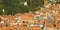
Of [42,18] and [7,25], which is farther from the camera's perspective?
[42,18]

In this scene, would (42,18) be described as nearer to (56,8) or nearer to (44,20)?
(44,20)

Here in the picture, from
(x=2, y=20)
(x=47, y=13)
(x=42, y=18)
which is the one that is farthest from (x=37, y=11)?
(x=2, y=20)

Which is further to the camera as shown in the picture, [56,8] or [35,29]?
[56,8]

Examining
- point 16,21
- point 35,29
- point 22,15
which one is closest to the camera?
point 35,29

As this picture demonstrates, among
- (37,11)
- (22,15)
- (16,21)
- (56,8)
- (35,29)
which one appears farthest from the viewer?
(56,8)

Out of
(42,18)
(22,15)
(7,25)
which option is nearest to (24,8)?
(22,15)

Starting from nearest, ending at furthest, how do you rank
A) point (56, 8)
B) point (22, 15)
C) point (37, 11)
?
point (22, 15) → point (37, 11) → point (56, 8)

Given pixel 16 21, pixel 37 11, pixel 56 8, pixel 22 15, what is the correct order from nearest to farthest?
pixel 16 21
pixel 22 15
pixel 37 11
pixel 56 8

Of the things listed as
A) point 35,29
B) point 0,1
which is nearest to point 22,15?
point 0,1

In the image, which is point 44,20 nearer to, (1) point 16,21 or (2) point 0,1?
(1) point 16,21
